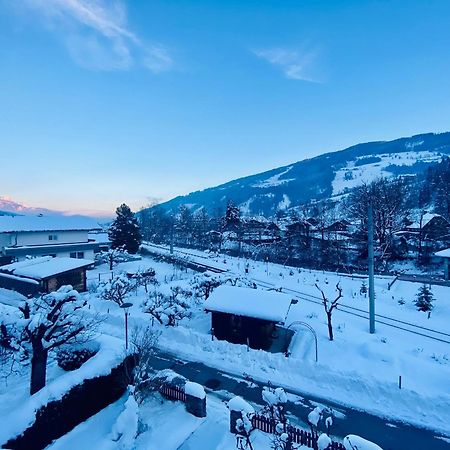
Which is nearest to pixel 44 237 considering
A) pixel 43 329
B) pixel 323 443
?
pixel 43 329

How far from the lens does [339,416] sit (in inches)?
431

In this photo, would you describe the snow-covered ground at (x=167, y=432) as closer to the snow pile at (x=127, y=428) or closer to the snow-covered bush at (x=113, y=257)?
the snow pile at (x=127, y=428)

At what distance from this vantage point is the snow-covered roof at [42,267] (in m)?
26.6

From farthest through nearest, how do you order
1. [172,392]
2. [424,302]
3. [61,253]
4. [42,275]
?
[61,253] < [42,275] < [424,302] < [172,392]

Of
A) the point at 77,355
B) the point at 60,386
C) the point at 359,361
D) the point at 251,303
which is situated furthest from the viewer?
the point at 251,303

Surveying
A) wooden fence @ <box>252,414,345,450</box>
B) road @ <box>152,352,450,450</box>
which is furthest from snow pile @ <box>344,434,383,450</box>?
Result: road @ <box>152,352,450,450</box>

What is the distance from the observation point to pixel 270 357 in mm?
15195

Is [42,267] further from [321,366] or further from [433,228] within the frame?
[433,228]

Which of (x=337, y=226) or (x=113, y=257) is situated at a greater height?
(x=337, y=226)

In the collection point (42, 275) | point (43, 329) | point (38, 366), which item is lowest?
point (38, 366)

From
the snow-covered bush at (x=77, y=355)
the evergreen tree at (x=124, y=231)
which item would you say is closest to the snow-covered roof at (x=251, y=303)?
the snow-covered bush at (x=77, y=355)

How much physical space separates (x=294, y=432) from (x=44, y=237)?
3906 cm

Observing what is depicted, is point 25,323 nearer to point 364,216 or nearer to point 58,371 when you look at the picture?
point 58,371

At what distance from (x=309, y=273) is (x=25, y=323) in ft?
103
